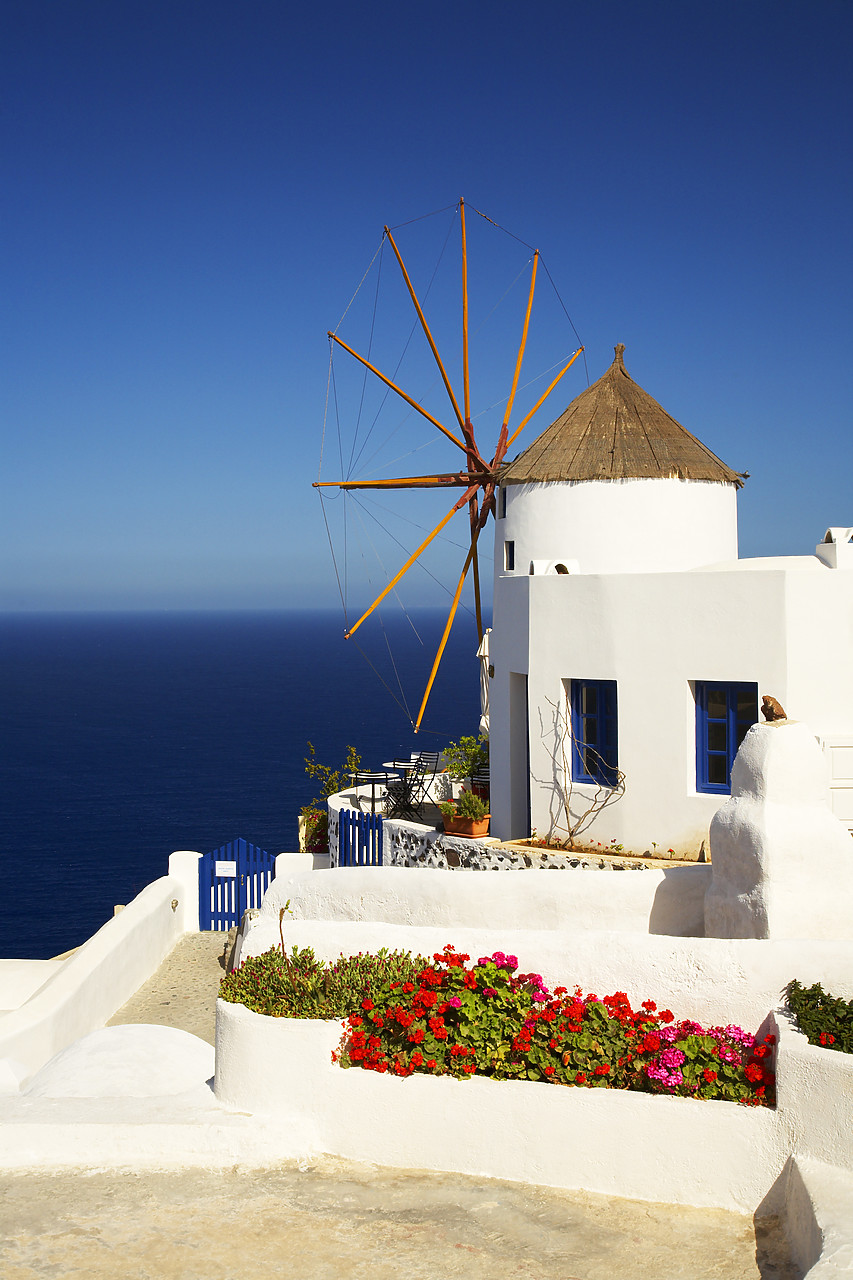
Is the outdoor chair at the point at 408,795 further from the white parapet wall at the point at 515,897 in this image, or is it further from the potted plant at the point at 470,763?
the white parapet wall at the point at 515,897

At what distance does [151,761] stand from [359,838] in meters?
66.9

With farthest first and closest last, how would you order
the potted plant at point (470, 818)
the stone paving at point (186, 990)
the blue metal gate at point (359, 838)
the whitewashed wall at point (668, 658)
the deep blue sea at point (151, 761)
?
1. the deep blue sea at point (151, 761)
2. the blue metal gate at point (359, 838)
3. the potted plant at point (470, 818)
4. the stone paving at point (186, 990)
5. the whitewashed wall at point (668, 658)

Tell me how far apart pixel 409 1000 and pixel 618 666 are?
7954 mm

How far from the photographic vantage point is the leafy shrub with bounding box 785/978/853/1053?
646 centimetres

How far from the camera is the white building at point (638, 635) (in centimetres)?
1348

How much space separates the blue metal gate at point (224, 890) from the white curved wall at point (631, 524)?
7.95 m

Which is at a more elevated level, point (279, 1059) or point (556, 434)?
point (556, 434)

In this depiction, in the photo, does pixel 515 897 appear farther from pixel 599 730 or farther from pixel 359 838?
pixel 359 838

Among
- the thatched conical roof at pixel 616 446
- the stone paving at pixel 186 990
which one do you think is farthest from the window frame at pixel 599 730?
the stone paving at pixel 186 990

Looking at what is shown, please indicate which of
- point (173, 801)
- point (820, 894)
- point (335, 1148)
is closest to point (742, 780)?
point (820, 894)

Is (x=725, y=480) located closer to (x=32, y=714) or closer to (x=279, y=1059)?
(x=279, y=1059)

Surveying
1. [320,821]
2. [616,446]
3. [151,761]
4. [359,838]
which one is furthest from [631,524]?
[151,761]

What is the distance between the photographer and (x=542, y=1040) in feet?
23.4

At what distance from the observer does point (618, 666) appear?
48.4 ft
